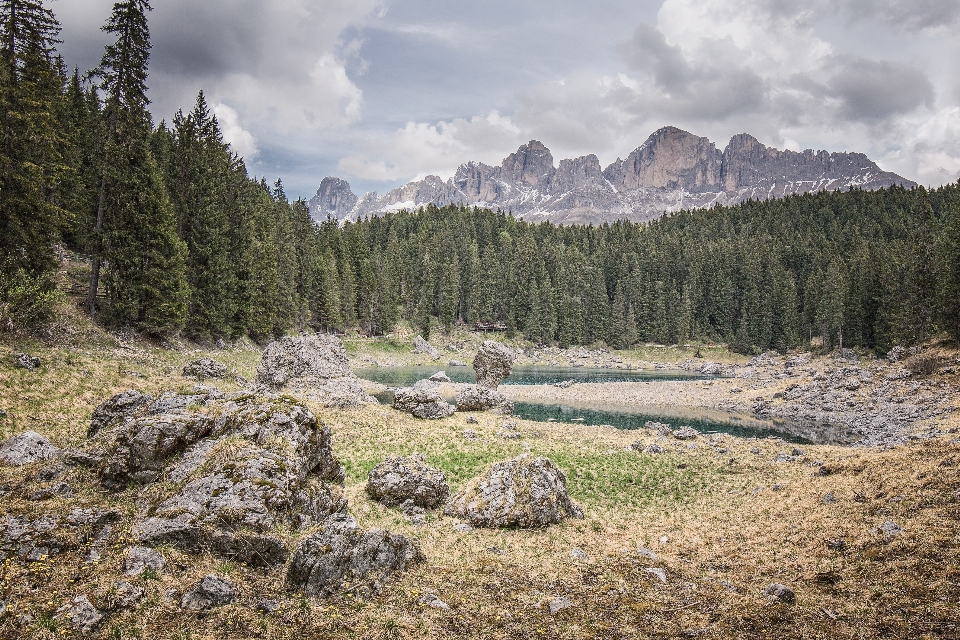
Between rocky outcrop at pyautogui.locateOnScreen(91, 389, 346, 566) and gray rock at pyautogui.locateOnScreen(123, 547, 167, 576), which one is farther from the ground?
rocky outcrop at pyautogui.locateOnScreen(91, 389, 346, 566)

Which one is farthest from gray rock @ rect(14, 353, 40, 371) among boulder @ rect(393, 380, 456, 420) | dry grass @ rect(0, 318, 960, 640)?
boulder @ rect(393, 380, 456, 420)

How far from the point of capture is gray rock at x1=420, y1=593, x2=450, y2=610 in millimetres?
9430

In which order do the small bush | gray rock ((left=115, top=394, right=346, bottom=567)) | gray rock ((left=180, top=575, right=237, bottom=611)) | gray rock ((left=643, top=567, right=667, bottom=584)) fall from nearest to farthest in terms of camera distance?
gray rock ((left=180, top=575, right=237, bottom=611))
gray rock ((left=115, top=394, right=346, bottom=567))
gray rock ((left=643, top=567, right=667, bottom=584))
the small bush

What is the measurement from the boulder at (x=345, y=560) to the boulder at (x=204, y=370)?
26.2m

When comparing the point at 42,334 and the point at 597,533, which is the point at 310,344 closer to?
the point at 42,334

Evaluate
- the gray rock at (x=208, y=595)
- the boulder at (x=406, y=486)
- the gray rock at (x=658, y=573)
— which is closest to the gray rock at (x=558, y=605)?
the gray rock at (x=658, y=573)

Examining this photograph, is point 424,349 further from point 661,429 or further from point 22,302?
point 22,302

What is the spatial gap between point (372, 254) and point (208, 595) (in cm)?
13044

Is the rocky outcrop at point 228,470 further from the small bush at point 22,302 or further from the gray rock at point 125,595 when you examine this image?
the small bush at point 22,302

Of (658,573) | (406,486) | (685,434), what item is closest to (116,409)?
(406,486)

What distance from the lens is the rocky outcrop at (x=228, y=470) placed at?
980 cm

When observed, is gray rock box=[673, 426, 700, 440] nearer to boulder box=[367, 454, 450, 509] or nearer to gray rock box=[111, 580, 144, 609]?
boulder box=[367, 454, 450, 509]

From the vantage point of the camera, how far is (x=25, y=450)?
13.5 meters

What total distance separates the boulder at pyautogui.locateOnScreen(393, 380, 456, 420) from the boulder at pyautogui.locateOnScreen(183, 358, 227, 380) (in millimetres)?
12830
